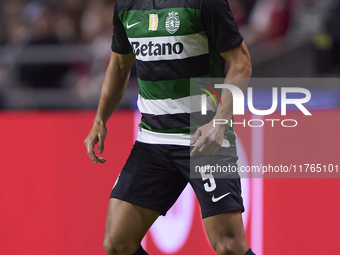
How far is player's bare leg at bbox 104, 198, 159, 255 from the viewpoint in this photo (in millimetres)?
3004

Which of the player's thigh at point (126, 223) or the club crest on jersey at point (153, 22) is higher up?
the club crest on jersey at point (153, 22)

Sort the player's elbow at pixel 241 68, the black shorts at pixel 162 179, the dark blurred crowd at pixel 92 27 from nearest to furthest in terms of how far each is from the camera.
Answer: the player's elbow at pixel 241 68 < the black shorts at pixel 162 179 < the dark blurred crowd at pixel 92 27

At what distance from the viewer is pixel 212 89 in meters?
2.95

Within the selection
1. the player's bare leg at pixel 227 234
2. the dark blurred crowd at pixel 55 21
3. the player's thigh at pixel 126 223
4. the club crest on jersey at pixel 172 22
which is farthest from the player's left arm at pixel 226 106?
the dark blurred crowd at pixel 55 21

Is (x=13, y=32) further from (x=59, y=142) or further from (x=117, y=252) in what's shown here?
(x=117, y=252)

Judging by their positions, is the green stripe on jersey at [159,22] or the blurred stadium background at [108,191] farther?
the blurred stadium background at [108,191]

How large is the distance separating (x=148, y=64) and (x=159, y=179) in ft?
1.95

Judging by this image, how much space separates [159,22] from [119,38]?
377 mm

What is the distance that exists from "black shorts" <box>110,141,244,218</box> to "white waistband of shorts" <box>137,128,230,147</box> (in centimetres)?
2

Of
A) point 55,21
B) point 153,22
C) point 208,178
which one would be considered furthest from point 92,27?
point 208,178

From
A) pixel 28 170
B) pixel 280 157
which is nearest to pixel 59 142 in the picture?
pixel 28 170

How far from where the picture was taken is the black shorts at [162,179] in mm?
2895

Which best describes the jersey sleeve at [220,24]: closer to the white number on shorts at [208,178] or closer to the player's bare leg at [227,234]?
the white number on shorts at [208,178]

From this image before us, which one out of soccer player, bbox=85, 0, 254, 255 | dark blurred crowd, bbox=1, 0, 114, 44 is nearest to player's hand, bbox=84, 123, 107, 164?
soccer player, bbox=85, 0, 254, 255
